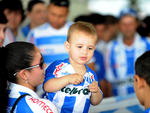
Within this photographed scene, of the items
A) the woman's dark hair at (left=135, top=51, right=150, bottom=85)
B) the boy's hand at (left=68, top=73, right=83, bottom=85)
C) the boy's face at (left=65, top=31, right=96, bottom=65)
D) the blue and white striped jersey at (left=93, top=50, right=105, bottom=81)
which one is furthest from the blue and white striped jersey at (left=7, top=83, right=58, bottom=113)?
the blue and white striped jersey at (left=93, top=50, right=105, bottom=81)

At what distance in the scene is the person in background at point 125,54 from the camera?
3922 mm

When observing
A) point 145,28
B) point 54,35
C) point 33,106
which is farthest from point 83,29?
point 145,28

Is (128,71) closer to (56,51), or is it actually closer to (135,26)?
(135,26)

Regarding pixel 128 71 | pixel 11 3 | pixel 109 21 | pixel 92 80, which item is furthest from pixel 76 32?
pixel 109 21

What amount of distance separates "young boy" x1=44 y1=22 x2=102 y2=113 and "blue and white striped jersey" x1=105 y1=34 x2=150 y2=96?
6.22ft

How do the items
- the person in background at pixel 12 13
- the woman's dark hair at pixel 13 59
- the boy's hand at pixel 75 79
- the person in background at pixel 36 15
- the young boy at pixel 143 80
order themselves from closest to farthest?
the young boy at pixel 143 80
the woman's dark hair at pixel 13 59
the boy's hand at pixel 75 79
the person in background at pixel 12 13
the person in background at pixel 36 15

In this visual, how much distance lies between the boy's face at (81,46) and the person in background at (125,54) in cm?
197

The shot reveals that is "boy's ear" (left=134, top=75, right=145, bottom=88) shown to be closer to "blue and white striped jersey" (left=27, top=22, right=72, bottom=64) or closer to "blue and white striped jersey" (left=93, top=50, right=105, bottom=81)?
"blue and white striped jersey" (left=27, top=22, right=72, bottom=64)

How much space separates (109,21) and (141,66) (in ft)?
10.7

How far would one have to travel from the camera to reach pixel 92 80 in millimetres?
2111

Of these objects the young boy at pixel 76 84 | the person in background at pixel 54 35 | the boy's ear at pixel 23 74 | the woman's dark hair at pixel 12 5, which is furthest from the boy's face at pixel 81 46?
the woman's dark hair at pixel 12 5

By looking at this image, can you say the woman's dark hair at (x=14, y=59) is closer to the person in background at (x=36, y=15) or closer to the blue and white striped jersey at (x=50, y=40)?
the blue and white striped jersey at (x=50, y=40)

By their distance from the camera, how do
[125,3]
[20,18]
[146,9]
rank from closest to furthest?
[20,18] → [125,3] → [146,9]

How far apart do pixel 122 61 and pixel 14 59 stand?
2.34 metres
